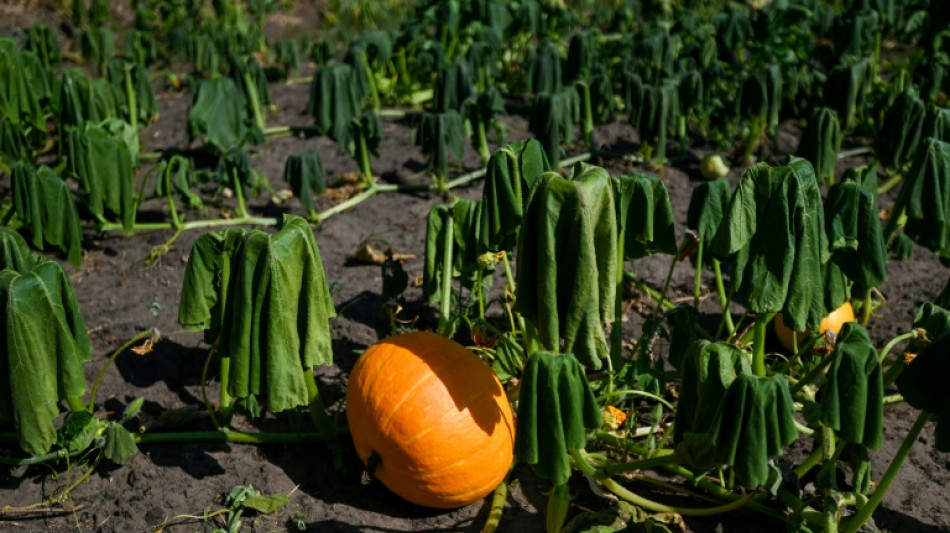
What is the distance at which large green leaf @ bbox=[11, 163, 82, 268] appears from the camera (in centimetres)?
430

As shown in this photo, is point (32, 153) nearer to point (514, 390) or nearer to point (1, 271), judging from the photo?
point (1, 271)

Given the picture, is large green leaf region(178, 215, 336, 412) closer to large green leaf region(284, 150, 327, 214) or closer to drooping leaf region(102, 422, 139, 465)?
drooping leaf region(102, 422, 139, 465)

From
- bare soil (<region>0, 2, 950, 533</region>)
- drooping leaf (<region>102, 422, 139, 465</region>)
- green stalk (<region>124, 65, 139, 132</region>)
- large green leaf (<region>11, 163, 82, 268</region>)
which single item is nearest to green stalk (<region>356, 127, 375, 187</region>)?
bare soil (<region>0, 2, 950, 533</region>)

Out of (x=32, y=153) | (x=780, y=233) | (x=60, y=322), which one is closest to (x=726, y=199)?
(x=780, y=233)

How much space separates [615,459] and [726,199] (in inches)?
38.0

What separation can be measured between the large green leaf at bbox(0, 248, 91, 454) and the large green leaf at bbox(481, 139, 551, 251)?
133 centimetres

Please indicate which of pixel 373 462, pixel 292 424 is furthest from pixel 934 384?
pixel 292 424

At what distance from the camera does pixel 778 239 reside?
9.82ft

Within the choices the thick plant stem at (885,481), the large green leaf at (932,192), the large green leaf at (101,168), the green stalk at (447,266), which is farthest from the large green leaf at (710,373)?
the large green leaf at (101,168)

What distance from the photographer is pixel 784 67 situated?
235 inches

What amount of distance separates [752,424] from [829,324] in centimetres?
172

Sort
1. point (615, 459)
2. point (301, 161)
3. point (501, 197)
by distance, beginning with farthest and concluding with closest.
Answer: point (301, 161), point (615, 459), point (501, 197)

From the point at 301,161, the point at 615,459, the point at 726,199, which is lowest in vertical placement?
the point at 615,459

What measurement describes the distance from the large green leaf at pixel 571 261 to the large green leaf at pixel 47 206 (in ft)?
7.44
